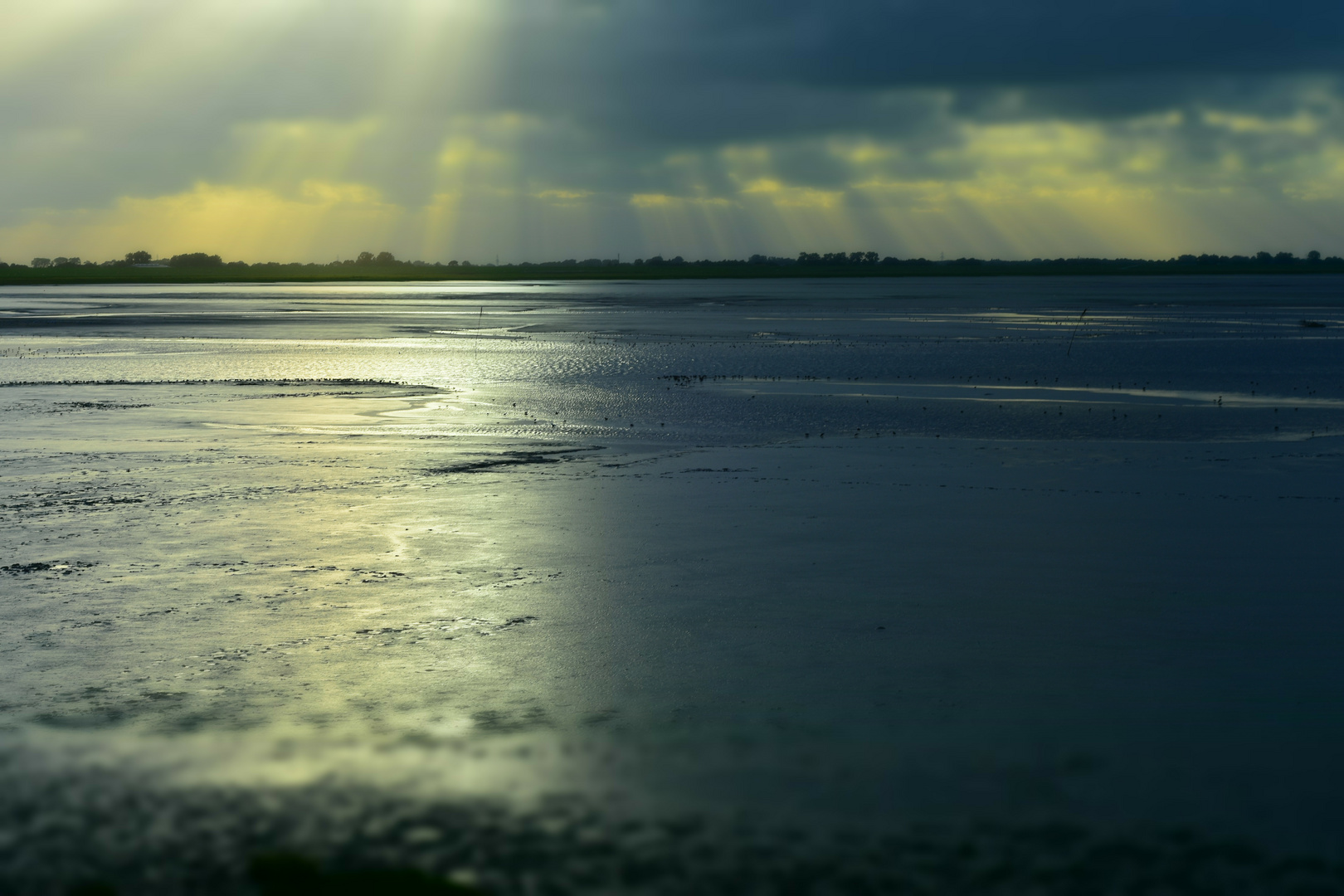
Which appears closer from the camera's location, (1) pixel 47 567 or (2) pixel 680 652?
(2) pixel 680 652

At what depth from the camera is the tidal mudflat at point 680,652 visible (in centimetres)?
545

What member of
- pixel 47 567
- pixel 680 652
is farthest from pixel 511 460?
pixel 680 652

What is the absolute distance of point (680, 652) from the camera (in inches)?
321

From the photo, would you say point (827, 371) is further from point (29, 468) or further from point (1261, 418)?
point (29, 468)

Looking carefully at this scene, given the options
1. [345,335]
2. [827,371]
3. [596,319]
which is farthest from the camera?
[596,319]

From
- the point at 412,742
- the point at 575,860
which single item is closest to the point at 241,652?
the point at 412,742

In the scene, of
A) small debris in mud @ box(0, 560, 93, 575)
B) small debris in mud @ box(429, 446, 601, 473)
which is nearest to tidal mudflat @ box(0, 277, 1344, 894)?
small debris in mud @ box(0, 560, 93, 575)

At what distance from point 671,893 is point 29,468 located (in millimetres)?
13659

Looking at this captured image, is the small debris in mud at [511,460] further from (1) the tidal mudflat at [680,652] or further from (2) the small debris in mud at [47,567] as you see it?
(2) the small debris in mud at [47,567]

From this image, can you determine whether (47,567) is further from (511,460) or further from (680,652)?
(511,460)

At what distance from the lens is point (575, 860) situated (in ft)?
17.1

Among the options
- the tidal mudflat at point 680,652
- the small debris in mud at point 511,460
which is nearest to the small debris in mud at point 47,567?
the tidal mudflat at point 680,652

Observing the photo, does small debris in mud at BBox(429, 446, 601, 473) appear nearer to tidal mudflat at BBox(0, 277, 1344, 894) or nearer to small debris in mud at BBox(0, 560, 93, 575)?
tidal mudflat at BBox(0, 277, 1344, 894)

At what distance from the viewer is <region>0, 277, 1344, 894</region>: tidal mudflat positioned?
545 centimetres
